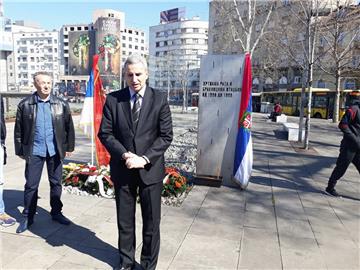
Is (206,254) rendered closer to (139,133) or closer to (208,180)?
(139,133)

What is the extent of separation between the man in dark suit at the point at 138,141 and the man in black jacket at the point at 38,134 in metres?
1.35

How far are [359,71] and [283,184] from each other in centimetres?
1953

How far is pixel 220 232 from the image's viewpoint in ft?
13.2

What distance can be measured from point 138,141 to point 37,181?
186cm

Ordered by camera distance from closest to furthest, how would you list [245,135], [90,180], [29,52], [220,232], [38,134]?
[38,134]
[220,232]
[90,180]
[245,135]
[29,52]

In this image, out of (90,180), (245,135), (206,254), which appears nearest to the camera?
(206,254)

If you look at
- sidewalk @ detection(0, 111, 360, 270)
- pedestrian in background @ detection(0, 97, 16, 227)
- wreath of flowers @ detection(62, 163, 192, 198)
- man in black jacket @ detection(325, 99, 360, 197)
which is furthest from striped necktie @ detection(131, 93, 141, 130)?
man in black jacket @ detection(325, 99, 360, 197)

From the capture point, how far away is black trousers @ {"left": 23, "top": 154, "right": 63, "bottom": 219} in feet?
12.5

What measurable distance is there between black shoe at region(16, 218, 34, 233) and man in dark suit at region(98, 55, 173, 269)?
5.32 feet

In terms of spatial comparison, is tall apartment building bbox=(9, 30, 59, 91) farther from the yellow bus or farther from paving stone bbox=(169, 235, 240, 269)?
paving stone bbox=(169, 235, 240, 269)

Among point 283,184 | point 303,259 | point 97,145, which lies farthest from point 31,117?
point 283,184

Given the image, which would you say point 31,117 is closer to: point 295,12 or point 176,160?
point 176,160

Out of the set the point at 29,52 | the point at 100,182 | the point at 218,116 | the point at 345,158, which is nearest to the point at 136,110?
the point at 100,182

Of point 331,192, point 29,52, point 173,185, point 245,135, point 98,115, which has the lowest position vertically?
point 331,192
